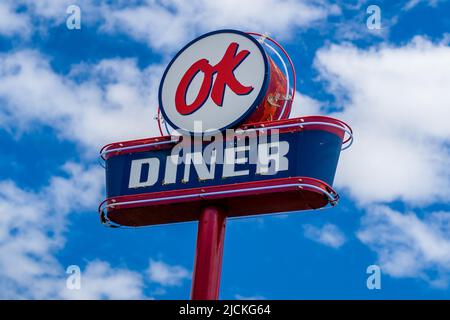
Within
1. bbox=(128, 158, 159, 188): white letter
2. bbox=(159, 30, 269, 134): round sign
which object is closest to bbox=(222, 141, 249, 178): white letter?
bbox=(159, 30, 269, 134): round sign

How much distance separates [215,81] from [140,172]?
265 cm

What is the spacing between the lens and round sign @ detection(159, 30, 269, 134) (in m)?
18.2

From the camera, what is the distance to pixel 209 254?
54.8 feet

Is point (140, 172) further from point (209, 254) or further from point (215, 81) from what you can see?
point (209, 254)

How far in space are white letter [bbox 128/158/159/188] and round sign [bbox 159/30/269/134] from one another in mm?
982

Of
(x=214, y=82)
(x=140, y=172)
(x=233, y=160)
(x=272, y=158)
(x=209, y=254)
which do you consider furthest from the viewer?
(x=214, y=82)

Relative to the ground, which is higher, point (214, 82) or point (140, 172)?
point (214, 82)

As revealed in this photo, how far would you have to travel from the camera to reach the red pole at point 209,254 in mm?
16375

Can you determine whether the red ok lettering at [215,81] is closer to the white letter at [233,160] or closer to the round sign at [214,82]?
the round sign at [214,82]

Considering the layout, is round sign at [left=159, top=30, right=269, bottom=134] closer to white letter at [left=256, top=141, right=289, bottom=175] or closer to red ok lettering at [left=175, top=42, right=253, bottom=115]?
red ok lettering at [left=175, top=42, right=253, bottom=115]

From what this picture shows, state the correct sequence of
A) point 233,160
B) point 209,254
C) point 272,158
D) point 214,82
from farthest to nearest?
point 214,82, point 233,160, point 272,158, point 209,254

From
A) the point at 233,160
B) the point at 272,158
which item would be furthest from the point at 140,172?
the point at 272,158
